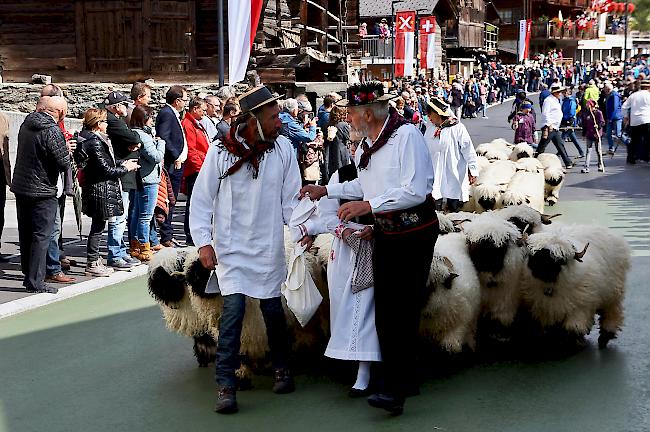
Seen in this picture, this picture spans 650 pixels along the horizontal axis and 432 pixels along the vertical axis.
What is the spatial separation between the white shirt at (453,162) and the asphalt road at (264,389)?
3844 millimetres

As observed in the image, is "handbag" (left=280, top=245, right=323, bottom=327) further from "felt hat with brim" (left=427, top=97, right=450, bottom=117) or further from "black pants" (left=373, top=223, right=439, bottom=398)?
"felt hat with brim" (left=427, top=97, right=450, bottom=117)

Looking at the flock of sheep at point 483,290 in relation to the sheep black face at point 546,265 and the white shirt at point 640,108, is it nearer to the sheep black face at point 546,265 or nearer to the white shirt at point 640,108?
the sheep black face at point 546,265

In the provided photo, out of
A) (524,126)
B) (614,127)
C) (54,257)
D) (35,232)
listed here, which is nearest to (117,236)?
(54,257)

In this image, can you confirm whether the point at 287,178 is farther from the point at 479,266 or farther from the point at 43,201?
the point at 43,201

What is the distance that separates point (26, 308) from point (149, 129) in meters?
2.74

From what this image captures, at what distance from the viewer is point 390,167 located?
5.19 meters

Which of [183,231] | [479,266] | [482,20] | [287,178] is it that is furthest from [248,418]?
[482,20]

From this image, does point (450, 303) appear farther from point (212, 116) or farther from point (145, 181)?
point (212, 116)

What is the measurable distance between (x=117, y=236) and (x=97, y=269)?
0.44 metres

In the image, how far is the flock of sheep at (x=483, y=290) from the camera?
5.78 meters

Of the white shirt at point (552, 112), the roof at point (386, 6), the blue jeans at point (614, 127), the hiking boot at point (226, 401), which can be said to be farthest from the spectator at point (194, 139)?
the roof at point (386, 6)

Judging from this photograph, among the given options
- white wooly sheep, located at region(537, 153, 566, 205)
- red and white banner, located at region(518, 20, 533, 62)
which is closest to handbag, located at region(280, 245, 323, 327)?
white wooly sheep, located at region(537, 153, 566, 205)

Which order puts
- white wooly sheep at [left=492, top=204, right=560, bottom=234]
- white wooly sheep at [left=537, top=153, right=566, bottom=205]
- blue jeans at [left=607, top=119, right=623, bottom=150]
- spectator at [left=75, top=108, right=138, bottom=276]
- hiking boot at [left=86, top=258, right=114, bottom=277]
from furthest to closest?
blue jeans at [left=607, top=119, right=623, bottom=150], white wooly sheep at [left=537, top=153, right=566, bottom=205], hiking boot at [left=86, top=258, right=114, bottom=277], spectator at [left=75, top=108, right=138, bottom=276], white wooly sheep at [left=492, top=204, right=560, bottom=234]

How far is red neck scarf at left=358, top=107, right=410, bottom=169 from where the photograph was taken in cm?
524
